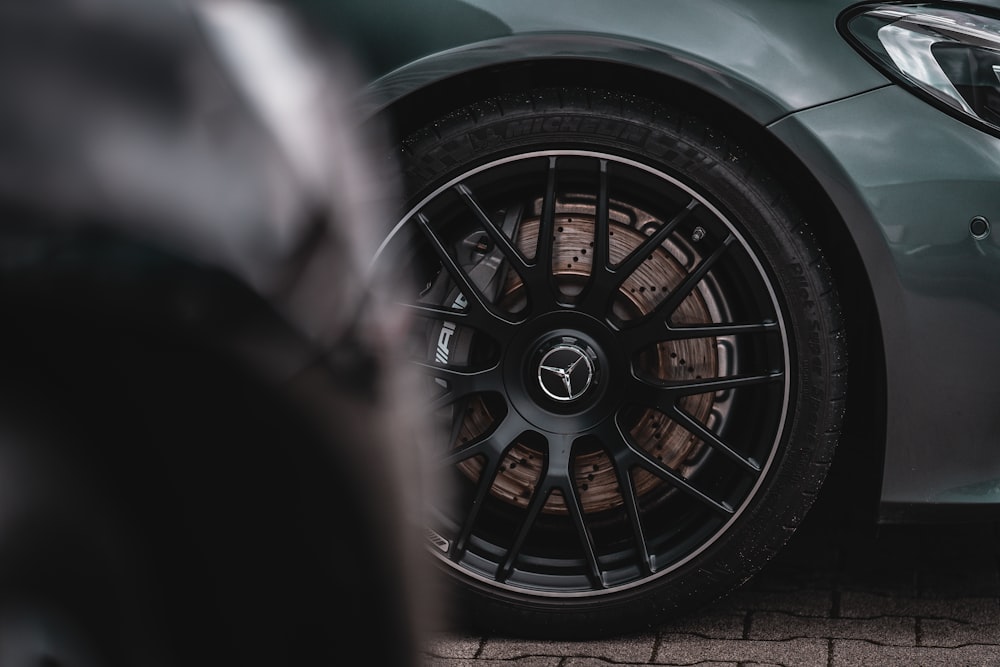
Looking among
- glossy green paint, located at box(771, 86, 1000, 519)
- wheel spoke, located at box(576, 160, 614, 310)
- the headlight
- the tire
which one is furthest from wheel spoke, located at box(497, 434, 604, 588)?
the headlight

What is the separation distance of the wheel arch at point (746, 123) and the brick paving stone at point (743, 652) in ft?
0.90

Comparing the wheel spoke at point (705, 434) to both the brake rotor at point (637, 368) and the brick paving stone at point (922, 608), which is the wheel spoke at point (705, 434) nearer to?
the brake rotor at point (637, 368)

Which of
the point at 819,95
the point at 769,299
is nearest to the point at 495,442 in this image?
the point at 769,299

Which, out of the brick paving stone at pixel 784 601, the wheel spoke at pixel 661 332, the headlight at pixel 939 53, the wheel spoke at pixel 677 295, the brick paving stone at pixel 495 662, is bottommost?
the brick paving stone at pixel 495 662

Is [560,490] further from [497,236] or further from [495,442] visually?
[497,236]

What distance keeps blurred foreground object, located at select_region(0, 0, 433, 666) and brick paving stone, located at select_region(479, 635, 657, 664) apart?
1324 mm

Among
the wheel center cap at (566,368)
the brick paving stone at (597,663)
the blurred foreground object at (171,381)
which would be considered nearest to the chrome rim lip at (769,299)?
the brick paving stone at (597,663)

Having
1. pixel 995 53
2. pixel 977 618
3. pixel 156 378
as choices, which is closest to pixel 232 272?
pixel 156 378

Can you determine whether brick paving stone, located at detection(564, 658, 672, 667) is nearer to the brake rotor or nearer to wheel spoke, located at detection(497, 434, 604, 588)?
wheel spoke, located at detection(497, 434, 604, 588)

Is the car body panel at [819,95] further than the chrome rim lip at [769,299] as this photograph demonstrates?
No

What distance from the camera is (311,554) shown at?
903mm

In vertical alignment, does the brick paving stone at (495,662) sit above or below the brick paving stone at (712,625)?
below

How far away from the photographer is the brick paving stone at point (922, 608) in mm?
2373

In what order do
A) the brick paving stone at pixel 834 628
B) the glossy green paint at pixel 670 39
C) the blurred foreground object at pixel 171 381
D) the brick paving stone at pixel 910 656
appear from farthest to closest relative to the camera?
the brick paving stone at pixel 834 628, the brick paving stone at pixel 910 656, the glossy green paint at pixel 670 39, the blurred foreground object at pixel 171 381
